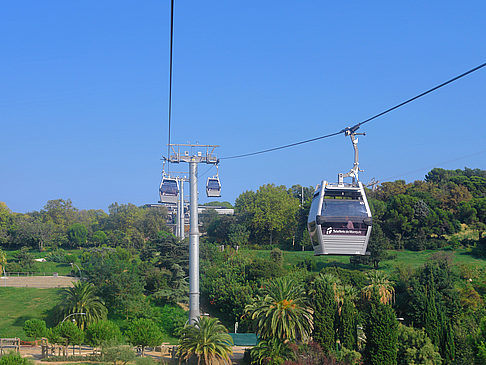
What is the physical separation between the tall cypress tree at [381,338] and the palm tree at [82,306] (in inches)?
896

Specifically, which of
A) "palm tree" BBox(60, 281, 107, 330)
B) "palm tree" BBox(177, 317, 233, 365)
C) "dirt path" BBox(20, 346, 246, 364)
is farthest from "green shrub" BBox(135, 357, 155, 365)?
"palm tree" BBox(60, 281, 107, 330)

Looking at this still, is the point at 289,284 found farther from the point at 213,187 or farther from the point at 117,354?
the point at 117,354

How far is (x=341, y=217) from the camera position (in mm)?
26234

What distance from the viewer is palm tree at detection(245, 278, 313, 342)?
36.6 m

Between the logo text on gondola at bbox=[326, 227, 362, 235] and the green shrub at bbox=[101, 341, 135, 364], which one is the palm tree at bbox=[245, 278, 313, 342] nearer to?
the green shrub at bbox=[101, 341, 135, 364]

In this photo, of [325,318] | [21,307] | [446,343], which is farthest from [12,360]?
[446,343]

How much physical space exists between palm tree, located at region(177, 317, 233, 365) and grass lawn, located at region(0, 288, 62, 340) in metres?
18.4

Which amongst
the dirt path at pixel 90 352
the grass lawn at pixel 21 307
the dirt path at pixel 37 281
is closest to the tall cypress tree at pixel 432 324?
the dirt path at pixel 90 352

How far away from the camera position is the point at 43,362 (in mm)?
35344

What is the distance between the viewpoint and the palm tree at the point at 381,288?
46.4 metres

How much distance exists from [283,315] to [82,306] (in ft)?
60.0

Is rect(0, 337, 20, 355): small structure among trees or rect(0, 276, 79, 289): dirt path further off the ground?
rect(0, 276, 79, 289): dirt path

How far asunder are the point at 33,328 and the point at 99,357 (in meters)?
6.90

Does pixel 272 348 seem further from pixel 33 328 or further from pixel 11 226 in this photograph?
pixel 11 226
